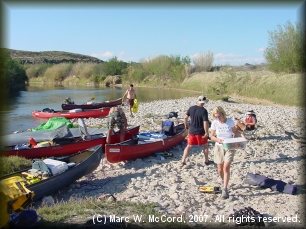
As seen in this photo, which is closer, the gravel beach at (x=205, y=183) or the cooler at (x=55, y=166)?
the gravel beach at (x=205, y=183)

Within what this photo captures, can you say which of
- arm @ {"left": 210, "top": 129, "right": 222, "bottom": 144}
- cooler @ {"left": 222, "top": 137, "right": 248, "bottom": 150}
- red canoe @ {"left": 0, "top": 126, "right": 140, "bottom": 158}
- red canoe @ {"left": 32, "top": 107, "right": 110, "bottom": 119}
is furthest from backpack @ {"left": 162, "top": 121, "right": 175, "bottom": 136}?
red canoe @ {"left": 32, "top": 107, "right": 110, "bottom": 119}

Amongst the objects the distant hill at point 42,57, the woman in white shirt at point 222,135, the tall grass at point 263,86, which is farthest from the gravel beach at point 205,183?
the distant hill at point 42,57

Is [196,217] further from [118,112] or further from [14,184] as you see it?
[118,112]

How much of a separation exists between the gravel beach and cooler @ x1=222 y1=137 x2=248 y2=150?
1.13 metres

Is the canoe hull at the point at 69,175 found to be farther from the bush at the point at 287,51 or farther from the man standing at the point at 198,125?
the bush at the point at 287,51

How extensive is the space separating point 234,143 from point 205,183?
1856 mm

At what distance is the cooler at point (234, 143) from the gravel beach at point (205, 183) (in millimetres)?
1125

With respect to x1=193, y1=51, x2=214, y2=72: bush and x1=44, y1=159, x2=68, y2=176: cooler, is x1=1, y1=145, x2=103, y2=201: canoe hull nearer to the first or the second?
x1=44, y1=159, x2=68, y2=176: cooler

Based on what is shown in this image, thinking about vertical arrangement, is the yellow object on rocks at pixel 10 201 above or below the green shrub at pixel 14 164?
above

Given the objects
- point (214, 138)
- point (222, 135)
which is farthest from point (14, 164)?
point (222, 135)

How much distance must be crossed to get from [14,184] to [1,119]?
17.0 metres

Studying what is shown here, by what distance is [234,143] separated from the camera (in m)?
6.32

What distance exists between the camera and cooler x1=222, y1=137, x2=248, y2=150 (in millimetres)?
6266

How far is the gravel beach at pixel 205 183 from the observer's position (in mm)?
6105
